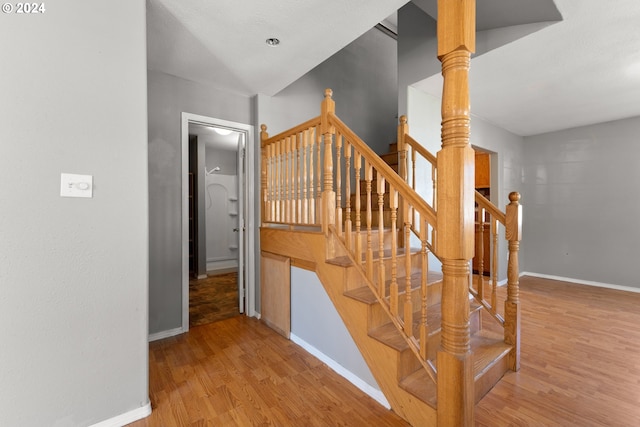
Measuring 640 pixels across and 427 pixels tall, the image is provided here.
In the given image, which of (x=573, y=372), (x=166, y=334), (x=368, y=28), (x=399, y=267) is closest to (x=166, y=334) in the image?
Result: (x=166, y=334)

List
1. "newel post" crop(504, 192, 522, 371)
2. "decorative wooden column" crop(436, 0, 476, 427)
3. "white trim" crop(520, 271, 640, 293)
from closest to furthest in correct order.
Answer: "decorative wooden column" crop(436, 0, 476, 427), "newel post" crop(504, 192, 522, 371), "white trim" crop(520, 271, 640, 293)

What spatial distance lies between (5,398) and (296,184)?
2.04 m

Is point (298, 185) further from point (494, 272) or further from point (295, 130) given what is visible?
point (494, 272)

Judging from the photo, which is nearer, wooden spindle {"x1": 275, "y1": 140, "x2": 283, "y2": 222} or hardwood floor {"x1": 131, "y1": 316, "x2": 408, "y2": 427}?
hardwood floor {"x1": 131, "y1": 316, "x2": 408, "y2": 427}

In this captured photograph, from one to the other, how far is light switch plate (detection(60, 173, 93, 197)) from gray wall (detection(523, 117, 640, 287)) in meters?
5.83

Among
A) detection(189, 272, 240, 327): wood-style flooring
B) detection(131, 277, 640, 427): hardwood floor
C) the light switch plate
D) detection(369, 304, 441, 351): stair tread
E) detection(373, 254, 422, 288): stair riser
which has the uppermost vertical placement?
the light switch plate

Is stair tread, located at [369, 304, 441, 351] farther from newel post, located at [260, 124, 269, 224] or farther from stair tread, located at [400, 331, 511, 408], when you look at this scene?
newel post, located at [260, 124, 269, 224]

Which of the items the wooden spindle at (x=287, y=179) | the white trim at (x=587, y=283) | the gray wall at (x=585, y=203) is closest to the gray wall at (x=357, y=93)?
the wooden spindle at (x=287, y=179)

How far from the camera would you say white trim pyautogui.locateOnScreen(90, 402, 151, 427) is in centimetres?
147

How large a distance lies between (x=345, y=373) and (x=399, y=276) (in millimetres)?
836

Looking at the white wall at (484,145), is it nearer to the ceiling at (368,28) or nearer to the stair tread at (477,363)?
the ceiling at (368,28)

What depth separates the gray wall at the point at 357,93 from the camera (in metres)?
3.25

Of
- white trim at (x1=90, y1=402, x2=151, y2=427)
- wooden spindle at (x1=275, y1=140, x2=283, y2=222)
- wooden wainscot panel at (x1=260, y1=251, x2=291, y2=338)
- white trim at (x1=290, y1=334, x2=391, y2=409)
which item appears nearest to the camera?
white trim at (x1=90, y1=402, x2=151, y2=427)

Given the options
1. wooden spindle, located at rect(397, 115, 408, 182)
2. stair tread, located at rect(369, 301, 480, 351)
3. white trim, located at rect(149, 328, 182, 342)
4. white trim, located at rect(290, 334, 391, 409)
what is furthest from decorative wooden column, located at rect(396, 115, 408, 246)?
white trim, located at rect(149, 328, 182, 342)
